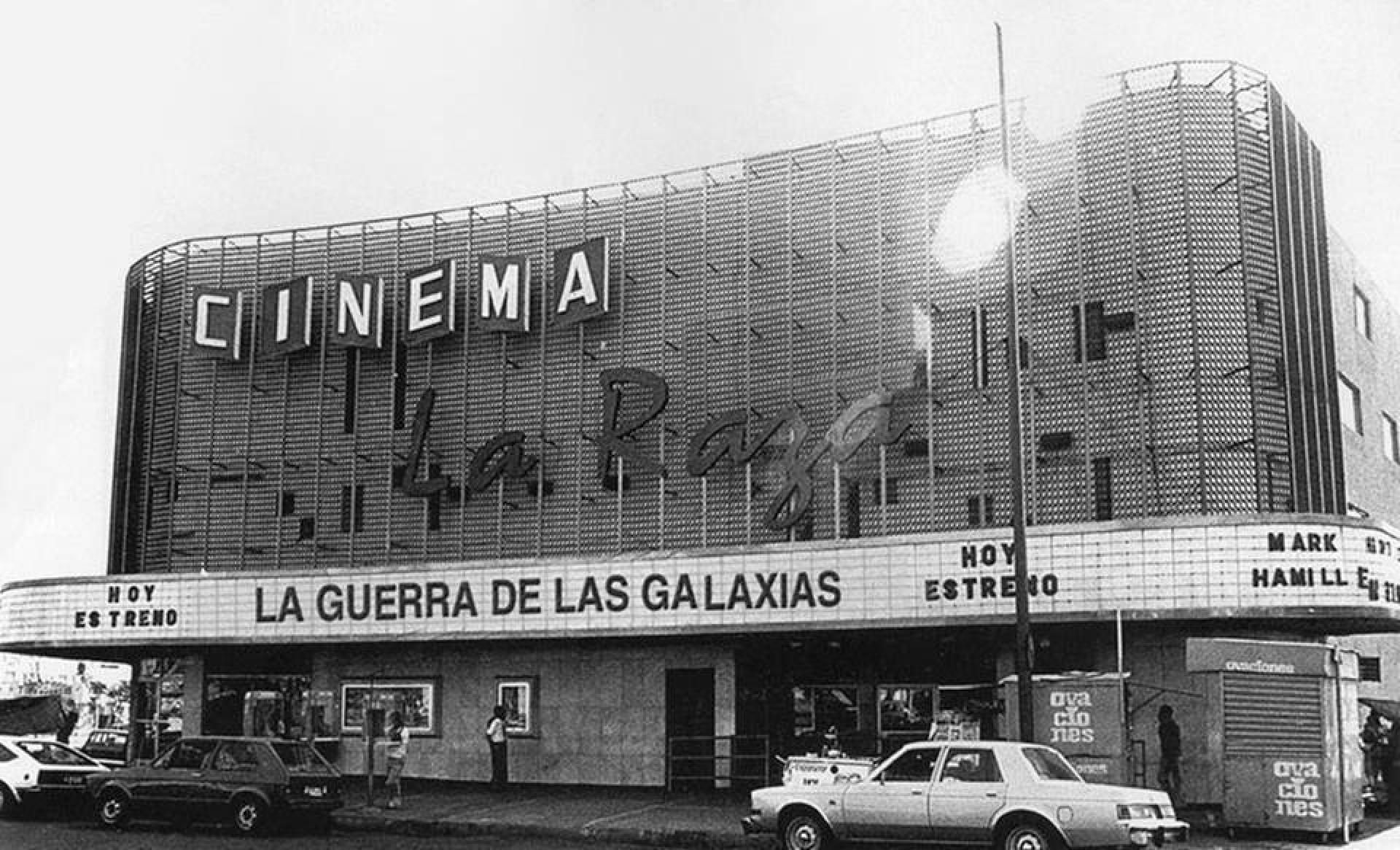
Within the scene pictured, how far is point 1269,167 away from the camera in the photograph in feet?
95.6

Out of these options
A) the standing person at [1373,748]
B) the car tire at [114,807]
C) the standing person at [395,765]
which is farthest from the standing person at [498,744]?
the standing person at [1373,748]

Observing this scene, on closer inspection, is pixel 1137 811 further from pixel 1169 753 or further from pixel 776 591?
pixel 776 591

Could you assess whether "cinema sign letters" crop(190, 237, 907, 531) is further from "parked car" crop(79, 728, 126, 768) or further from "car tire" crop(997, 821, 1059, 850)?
"car tire" crop(997, 821, 1059, 850)

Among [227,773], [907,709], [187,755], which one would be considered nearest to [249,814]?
[227,773]

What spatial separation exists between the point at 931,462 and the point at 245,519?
16.6m

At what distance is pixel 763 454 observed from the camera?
32.4 metres

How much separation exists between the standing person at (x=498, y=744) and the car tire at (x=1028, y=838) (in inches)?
507

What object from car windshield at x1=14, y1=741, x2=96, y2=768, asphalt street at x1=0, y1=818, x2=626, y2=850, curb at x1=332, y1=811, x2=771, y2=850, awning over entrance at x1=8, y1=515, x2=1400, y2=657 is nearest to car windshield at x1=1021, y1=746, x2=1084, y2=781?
curb at x1=332, y1=811, x2=771, y2=850

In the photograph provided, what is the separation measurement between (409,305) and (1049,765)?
21.1m

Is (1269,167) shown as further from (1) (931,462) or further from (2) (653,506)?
(2) (653,506)

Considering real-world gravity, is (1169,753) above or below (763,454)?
below

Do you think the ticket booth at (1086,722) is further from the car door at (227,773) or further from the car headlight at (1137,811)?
the car door at (227,773)

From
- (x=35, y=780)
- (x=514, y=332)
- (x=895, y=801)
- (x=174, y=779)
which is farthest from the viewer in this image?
(x=514, y=332)

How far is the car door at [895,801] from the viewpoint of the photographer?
19.2m
